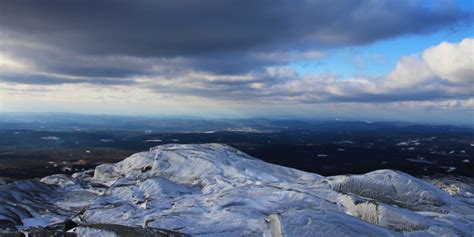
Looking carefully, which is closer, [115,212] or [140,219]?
[140,219]

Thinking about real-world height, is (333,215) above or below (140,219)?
above

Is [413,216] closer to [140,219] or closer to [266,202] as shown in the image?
[266,202]

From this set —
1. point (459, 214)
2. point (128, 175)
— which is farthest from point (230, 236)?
point (128, 175)

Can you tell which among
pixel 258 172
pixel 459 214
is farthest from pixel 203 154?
pixel 459 214

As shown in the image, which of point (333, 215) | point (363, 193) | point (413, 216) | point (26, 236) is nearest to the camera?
point (26, 236)

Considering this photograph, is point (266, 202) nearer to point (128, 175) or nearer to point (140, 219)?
point (140, 219)

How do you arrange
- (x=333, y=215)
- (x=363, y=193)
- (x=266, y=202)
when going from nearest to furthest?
(x=333, y=215), (x=266, y=202), (x=363, y=193)
